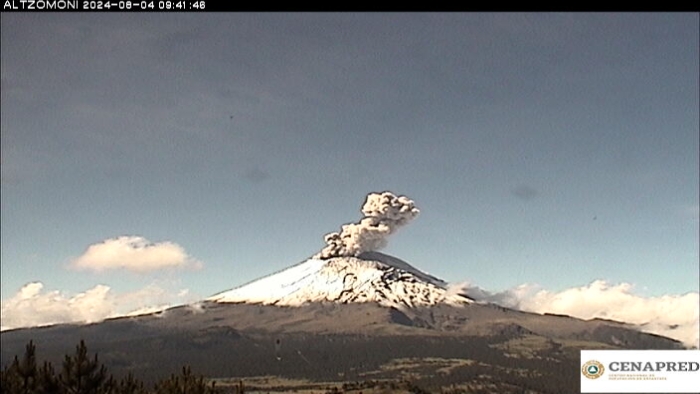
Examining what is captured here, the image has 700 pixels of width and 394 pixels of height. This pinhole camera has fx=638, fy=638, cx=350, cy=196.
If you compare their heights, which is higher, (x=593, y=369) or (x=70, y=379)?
(x=70, y=379)

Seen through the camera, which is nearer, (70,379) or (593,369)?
(70,379)

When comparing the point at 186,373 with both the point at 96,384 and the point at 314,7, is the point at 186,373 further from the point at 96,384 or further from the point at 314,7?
the point at 314,7

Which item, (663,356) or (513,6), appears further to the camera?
(663,356)

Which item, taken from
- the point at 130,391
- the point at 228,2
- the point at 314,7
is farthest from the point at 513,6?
the point at 130,391

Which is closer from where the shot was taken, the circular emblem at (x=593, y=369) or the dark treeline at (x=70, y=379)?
the dark treeline at (x=70, y=379)
